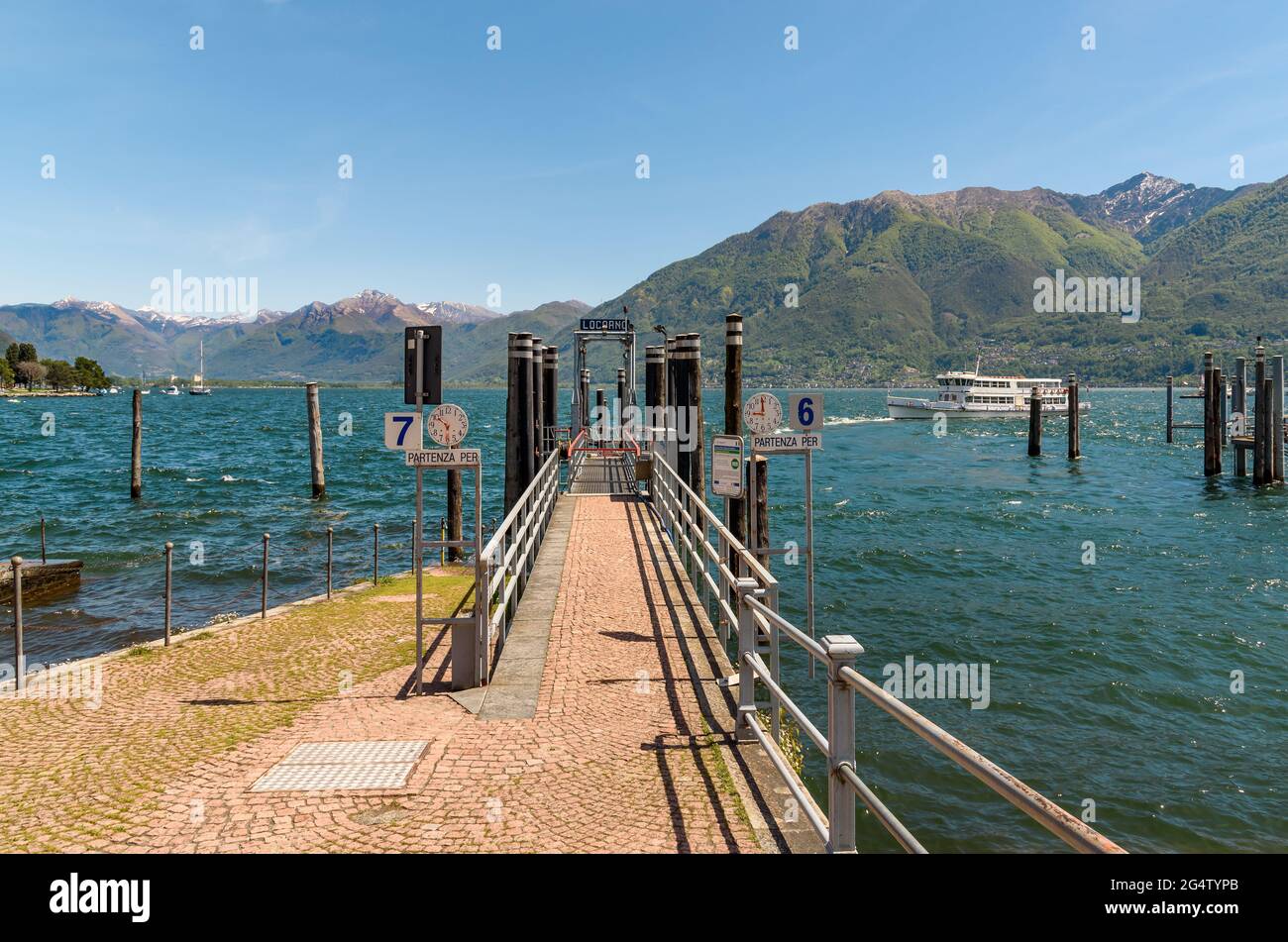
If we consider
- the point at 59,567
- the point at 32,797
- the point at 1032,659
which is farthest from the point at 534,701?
the point at 59,567

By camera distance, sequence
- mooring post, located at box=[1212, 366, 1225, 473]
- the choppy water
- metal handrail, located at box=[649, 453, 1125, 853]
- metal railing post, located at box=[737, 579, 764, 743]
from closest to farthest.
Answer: metal handrail, located at box=[649, 453, 1125, 853] < metal railing post, located at box=[737, 579, 764, 743] < the choppy water < mooring post, located at box=[1212, 366, 1225, 473]

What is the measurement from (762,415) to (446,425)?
474 cm

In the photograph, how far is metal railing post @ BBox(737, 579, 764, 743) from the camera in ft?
23.6

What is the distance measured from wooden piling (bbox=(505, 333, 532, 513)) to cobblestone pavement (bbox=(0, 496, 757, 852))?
284 inches

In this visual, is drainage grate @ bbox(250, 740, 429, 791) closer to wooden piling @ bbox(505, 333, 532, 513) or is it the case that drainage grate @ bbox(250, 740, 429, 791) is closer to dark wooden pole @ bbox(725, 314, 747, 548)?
dark wooden pole @ bbox(725, 314, 747, 548)

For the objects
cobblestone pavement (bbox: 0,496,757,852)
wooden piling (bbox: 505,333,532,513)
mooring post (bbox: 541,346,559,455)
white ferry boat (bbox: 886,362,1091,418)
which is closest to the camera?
cobblestone pavement (bbox: 0,496,757,852)

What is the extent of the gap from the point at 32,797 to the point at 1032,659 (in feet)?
49.3

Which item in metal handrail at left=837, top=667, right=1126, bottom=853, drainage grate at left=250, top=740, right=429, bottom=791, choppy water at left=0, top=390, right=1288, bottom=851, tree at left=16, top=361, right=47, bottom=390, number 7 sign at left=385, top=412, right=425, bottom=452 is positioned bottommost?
choppy water at left=0, top=390, right=1288, bottom=851

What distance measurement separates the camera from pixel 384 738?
7.50 meters

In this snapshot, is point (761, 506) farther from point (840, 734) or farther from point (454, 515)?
point (840, 734)

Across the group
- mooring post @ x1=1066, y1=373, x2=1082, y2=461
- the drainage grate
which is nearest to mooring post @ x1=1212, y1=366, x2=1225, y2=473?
mooring post @ x1=1066, y1=373, x2=1082, y2=461
